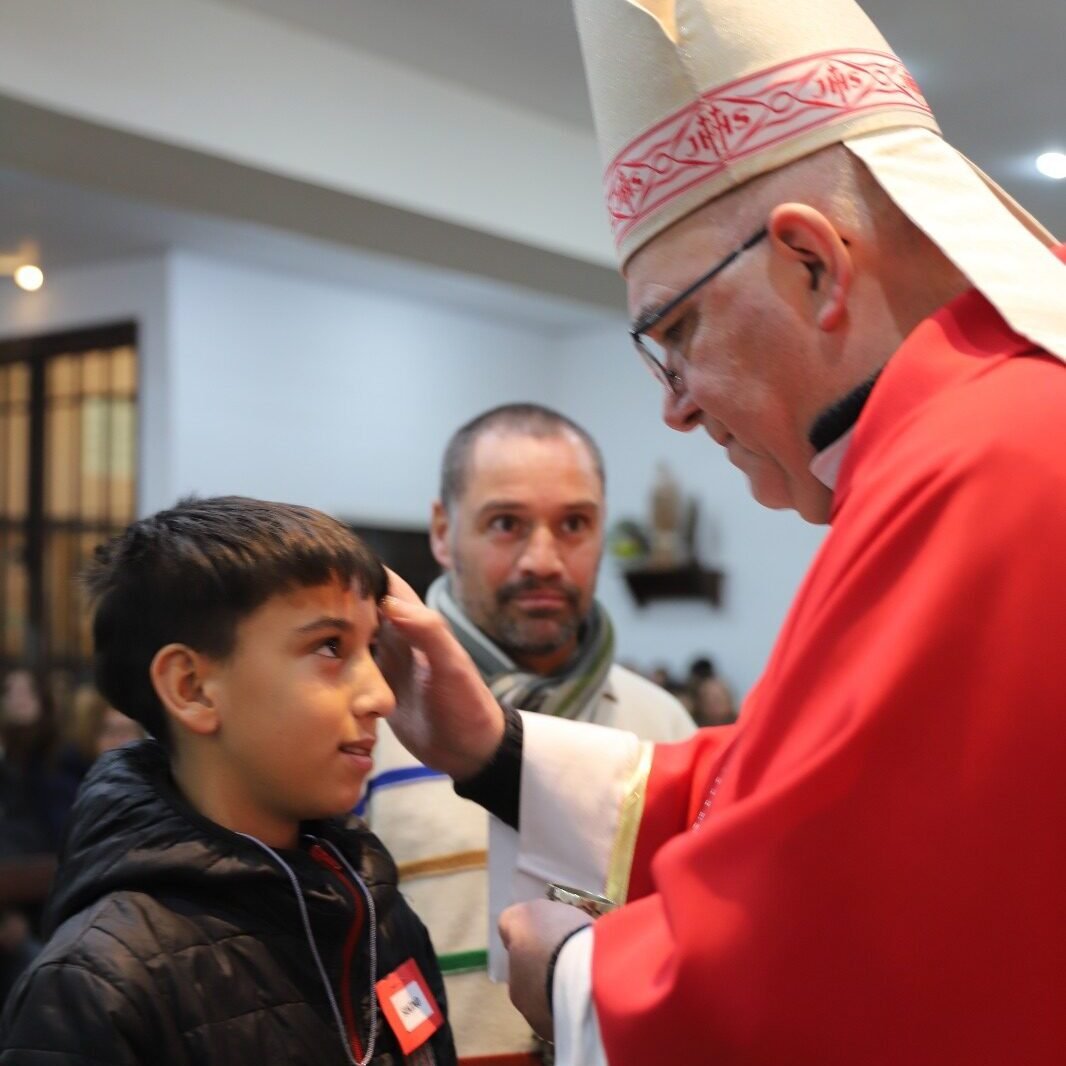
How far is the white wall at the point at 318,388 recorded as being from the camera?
7.41 meters

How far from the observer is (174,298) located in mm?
7402

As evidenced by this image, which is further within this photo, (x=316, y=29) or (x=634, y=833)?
(x=316, y=29)

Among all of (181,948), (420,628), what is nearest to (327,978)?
(181,948)

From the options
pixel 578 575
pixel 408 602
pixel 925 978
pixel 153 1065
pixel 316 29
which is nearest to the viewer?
pixel 925 978

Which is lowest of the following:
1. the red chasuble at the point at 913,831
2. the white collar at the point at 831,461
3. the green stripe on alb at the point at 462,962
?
the green stripe on alb at the point at 462,962

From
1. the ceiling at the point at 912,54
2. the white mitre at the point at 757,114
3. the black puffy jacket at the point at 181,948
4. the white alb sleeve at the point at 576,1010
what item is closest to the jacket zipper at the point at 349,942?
the black puffy jacket at the point at 181,948

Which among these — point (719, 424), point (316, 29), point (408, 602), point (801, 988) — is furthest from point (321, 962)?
point (316, 29)

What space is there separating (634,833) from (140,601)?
23.4 inches

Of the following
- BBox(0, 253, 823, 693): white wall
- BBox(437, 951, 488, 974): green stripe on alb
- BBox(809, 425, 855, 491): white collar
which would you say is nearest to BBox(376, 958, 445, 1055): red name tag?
BBox(437, 951, 488, 974): green stripe on alb

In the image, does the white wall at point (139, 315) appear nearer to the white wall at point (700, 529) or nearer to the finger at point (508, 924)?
the white wall at point (700, 529)

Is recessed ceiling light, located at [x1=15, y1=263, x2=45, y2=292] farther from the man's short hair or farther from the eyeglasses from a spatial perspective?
the eyeglasses

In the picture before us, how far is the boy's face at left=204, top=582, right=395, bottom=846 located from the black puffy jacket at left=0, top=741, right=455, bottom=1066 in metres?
0.06

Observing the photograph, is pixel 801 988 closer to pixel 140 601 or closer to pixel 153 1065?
pixel 153 1065

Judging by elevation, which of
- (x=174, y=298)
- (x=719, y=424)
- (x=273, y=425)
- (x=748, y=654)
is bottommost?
(x=748, y=654)
